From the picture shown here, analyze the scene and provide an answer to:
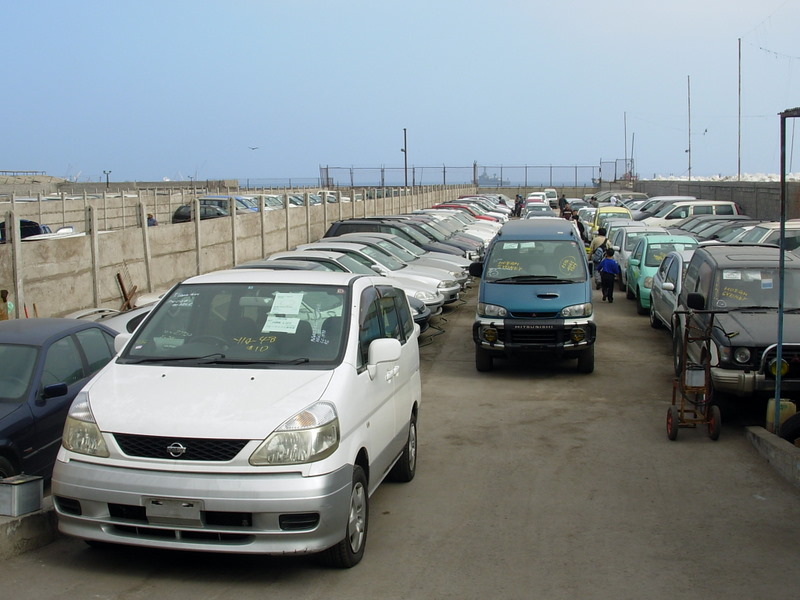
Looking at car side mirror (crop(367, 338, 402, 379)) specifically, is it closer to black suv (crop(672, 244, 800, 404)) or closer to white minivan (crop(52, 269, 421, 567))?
white minivan (crop(52, 269, 421, 567))

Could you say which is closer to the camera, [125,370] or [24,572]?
[24,572]

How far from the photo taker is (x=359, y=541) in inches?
229

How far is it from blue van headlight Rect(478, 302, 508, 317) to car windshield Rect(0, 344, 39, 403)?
6.89m

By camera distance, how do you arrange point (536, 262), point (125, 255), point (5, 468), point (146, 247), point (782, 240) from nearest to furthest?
point (5, 468) < point (782, 240) < point (536, 262) < point (125, 255) < point (146, 247)

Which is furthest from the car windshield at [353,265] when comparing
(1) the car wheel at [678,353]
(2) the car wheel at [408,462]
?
(2) the car wheel at [408,462]

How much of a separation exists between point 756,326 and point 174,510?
7409 millimetres

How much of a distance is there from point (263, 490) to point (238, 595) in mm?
671

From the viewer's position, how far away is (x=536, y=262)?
1395cm

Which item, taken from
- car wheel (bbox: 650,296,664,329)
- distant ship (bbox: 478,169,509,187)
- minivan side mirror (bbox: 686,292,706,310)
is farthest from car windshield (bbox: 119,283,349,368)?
distant ship (bbox: 478,169,509,187)

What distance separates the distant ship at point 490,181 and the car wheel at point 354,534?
92.5 meters

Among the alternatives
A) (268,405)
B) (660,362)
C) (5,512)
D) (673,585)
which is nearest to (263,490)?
(268,405)

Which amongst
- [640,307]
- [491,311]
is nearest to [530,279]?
[491,311]

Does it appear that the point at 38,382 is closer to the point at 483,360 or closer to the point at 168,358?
the point at 168,358

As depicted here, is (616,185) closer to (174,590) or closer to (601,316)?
(601,316)
